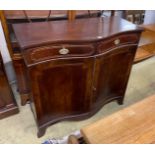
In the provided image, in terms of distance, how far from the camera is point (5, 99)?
5.07 ft

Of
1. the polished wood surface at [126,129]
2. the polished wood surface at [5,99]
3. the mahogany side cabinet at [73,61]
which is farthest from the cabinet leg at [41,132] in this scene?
the polished wood surface at [126,129]

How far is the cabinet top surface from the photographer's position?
3.36ft

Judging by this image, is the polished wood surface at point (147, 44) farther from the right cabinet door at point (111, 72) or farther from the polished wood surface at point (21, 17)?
the polished wood surface at point (21, 17)

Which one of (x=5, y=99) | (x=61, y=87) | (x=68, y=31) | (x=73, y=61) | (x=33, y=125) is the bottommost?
(x=33, y=125)

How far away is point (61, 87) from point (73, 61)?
0.24m

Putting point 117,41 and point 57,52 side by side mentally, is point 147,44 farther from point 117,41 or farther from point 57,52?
point 57,52

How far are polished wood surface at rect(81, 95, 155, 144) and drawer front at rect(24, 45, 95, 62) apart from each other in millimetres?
466

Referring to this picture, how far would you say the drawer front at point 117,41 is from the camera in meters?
1.15

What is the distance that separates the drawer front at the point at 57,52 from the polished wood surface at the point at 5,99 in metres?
0.51

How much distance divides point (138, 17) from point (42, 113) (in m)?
Answer: 2.04

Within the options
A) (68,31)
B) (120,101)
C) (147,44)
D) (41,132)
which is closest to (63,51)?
(68,31)
